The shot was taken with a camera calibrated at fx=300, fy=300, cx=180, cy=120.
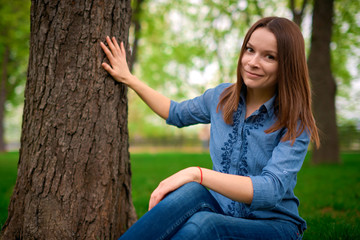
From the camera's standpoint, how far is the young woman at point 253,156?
169cm

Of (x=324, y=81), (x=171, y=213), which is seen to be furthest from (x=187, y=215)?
(x=324, y=81)

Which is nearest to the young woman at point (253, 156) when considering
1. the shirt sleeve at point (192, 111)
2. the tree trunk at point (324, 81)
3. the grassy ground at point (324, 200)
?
the shirt sleeve at point (192, 111)

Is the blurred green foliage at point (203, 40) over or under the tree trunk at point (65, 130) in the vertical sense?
over

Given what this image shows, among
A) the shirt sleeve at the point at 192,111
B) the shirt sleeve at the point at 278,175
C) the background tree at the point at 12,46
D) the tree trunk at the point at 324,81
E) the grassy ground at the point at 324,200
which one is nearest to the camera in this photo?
the shirt sleeve at the point at 278,175

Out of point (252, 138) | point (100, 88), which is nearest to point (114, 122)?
point (100, 88)

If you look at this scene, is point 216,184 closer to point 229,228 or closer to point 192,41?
point 229,228

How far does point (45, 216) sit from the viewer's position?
2055 millimetres

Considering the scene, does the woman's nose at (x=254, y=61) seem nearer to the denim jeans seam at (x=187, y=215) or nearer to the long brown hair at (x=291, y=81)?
the long brown hair at (x=291, y=81)

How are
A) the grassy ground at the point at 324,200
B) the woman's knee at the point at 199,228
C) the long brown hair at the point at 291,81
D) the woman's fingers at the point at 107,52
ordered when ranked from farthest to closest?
the grassy ground at the point at 324,200
the woman's fingers at the point at 107,52
the long brown hair at the point at 291,81
the woman's knee at the point at 199,228

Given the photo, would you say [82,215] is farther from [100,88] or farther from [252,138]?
[252,138]

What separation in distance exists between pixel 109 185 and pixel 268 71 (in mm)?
1382

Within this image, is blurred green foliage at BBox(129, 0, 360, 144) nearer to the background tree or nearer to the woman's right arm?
the background tree

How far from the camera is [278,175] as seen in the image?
1.73m

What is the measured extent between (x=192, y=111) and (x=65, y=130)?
3.14 ft
